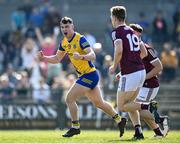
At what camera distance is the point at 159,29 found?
32469 millimetres

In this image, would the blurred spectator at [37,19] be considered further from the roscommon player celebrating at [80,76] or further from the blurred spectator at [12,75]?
the roscommon player celebrating at [80,76]

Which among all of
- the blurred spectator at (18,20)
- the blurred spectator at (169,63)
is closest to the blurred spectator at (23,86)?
the blurred spectator at (18,20)

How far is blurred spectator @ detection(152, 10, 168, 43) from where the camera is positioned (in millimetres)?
32375

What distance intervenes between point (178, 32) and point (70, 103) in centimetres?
1566

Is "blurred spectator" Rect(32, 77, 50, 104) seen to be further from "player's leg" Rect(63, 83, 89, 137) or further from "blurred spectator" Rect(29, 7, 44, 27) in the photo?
"player's leg" Rect(63, 83, 89, 137)

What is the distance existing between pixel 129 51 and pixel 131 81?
575mm

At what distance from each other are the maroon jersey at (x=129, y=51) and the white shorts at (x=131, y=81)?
0.26 feet

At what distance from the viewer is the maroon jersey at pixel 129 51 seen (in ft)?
54.0

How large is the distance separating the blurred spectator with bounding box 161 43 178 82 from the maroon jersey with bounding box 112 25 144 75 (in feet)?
42.6

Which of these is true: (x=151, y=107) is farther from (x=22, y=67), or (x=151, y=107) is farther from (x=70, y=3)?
(x=70, y=3)

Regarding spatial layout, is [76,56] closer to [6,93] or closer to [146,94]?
[146,94]

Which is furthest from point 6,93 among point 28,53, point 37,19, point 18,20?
point 18,20

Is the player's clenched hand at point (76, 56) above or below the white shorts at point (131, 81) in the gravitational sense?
above

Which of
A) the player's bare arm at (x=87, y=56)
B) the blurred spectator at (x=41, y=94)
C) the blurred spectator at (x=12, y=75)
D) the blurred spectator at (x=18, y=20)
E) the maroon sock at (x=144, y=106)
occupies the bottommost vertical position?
the blurred spectator at (x=41, y=94)
